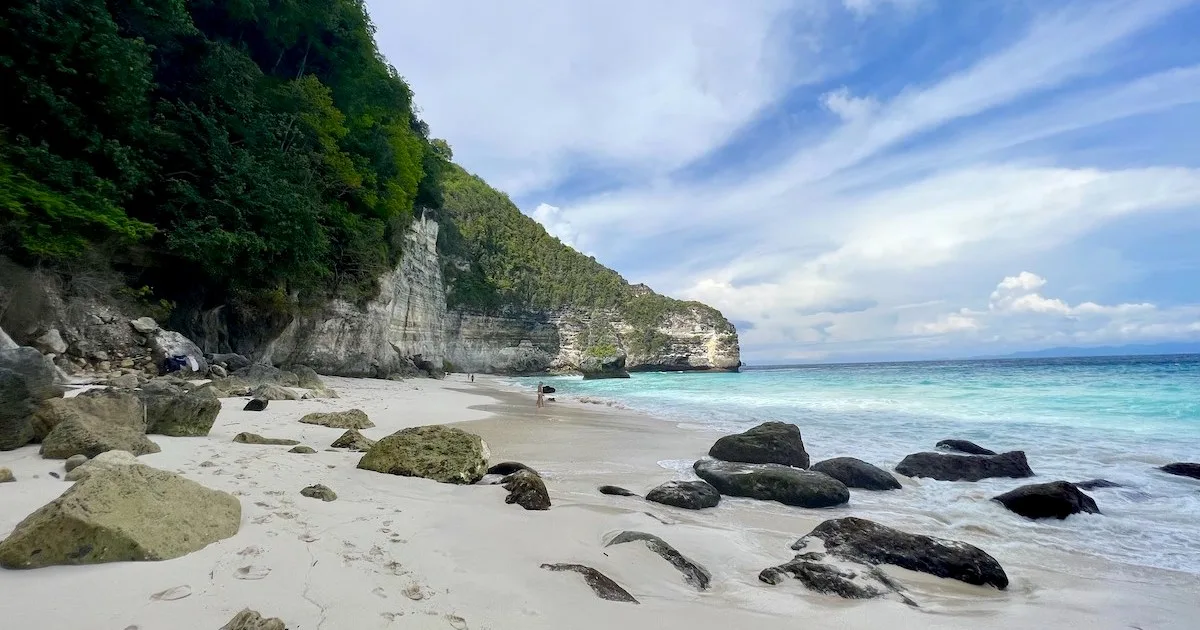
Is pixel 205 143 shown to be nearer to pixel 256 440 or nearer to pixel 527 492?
pixel 256 440

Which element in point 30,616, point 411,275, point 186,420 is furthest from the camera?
point 411,275

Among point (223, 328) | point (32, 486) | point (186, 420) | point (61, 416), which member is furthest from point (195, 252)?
point (32, 486)

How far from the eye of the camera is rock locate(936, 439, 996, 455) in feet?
30.6

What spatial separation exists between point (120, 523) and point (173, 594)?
0.64m

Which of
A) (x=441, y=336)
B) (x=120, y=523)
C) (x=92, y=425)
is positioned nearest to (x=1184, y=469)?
(x=120, y=523)

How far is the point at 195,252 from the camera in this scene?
13.0 m

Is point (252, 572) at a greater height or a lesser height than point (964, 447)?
greater

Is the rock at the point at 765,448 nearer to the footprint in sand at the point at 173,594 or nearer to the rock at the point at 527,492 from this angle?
the rock at the point at 527,492

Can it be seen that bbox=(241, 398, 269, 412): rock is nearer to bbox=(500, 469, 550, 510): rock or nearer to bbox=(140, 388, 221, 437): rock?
bbox=(140, 388, 221, 437): rock

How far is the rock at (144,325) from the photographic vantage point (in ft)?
39.4

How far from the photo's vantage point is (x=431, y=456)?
17.6 ft

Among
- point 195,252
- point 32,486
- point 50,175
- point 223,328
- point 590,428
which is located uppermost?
point 50,175

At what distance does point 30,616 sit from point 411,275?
31.3 meters

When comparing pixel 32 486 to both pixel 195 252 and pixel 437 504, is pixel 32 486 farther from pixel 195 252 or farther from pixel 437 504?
pixel 195 252
